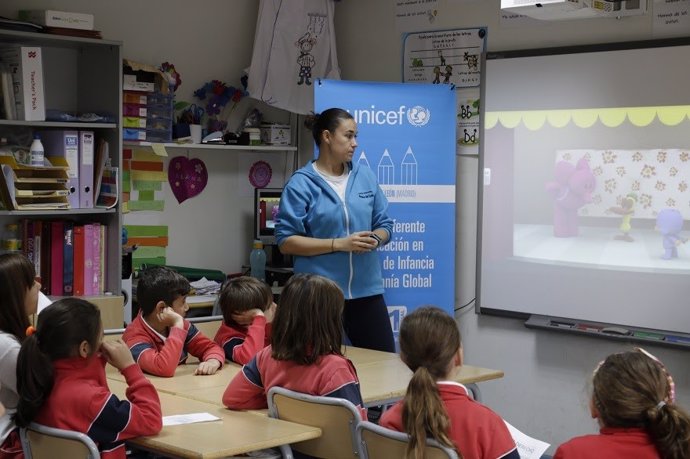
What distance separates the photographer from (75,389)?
2.55m

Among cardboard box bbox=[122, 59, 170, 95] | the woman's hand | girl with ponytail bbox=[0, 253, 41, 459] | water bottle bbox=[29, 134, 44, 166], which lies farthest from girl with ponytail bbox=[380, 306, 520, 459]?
cardboard box bbox=[122, 59, 170, 95]

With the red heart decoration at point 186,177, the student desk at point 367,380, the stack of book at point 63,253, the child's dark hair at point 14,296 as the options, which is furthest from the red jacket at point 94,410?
the red heart decoration at point 186,177

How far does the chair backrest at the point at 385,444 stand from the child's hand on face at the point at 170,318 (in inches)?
46.2

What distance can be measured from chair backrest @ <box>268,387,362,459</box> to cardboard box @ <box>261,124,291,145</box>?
10.4 ft

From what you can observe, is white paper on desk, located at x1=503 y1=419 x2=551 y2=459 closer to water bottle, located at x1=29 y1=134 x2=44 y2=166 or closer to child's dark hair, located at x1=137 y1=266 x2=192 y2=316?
child's dark hair, located at x1=137 y1=266 x2=192 y2=316

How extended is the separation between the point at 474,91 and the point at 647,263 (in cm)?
132

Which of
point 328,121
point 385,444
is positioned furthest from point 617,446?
point 328,121

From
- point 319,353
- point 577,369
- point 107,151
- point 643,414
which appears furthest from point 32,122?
point 643,414

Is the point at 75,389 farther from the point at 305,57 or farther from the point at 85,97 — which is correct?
the point at 305,57

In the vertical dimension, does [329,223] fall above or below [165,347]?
above

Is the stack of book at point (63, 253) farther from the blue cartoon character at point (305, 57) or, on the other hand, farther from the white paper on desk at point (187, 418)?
the white paper on desk at point (187, 418)

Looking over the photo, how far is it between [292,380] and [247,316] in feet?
3.08

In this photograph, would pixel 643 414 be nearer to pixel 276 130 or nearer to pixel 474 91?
pixel 474 91

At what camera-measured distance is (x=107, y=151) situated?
4781 millimetres
